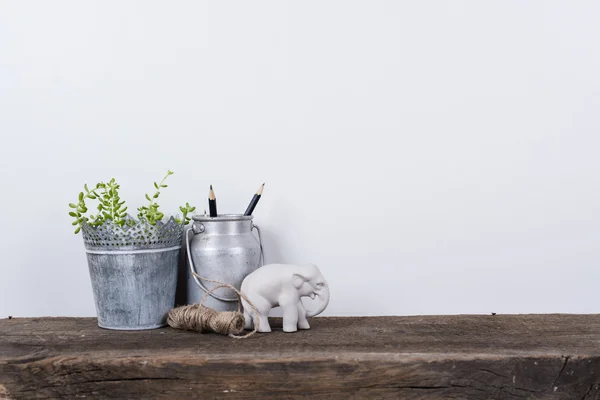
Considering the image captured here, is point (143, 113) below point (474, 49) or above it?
below

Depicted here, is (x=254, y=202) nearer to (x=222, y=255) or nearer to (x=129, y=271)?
(x=222, y=255)

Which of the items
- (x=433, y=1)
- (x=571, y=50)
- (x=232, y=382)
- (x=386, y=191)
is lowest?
(x=232, y=382)

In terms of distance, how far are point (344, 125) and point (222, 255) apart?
39 centimetres

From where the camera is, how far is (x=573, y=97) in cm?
145

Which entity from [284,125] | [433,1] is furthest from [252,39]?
[433,1]

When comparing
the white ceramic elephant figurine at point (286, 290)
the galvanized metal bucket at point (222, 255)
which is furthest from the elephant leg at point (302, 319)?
the galvanized metal bucket at point (222, 255)

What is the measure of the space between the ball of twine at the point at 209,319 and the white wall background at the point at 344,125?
0.76ft

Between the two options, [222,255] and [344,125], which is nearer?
[222,255]

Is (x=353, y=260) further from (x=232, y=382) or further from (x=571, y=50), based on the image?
(x=571, y=50)

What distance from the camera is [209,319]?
1.24m

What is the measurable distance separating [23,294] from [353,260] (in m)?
0.74

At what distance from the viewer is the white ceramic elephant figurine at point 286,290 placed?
1.24 metres

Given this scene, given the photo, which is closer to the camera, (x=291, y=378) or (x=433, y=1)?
(x=291, y=378)

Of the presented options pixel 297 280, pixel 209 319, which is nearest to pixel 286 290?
pixel 297 280
